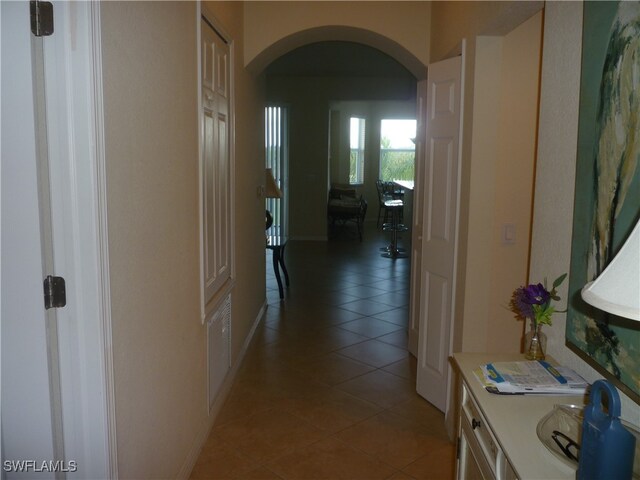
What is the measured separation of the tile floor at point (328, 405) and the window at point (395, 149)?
7.44 metres

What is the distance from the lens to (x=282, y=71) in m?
9.54

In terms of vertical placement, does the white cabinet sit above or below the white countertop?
below

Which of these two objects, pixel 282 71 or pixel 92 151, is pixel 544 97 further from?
pixel 282 71

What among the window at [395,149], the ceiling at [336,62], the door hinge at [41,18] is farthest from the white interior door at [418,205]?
the window at [395,149]

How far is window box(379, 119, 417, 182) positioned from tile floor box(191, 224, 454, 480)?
24.4ft

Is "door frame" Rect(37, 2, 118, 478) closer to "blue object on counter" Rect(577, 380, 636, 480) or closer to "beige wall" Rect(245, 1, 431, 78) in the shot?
"blue object on counter" Rect(577, 380, 636, 480)

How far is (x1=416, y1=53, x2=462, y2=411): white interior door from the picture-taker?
3.29 m

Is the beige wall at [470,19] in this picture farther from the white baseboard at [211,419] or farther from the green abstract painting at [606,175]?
the white baseboard at [211,419]

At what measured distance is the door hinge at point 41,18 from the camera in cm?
162

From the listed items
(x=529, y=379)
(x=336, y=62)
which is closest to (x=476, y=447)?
(x=529, y=379)

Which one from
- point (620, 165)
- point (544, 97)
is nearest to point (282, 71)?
point (544, 97)

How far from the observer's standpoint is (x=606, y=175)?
1.69 meters

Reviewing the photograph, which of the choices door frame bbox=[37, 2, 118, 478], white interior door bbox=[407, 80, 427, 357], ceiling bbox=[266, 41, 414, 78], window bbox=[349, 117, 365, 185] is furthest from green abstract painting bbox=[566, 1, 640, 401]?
window bbox=[349, 117, 365, 185]

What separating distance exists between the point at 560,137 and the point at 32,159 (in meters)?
1.74
